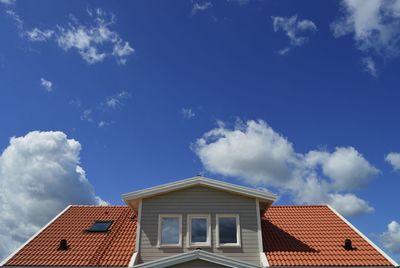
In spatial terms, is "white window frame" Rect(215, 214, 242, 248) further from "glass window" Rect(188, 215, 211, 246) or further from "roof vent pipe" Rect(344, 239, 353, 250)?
"roof vent pipe" Rect(344, 239, 353, 250)

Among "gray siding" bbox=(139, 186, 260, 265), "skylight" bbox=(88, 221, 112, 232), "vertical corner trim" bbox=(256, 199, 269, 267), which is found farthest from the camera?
"skylight" bbox=(88, 221, 112, 232)

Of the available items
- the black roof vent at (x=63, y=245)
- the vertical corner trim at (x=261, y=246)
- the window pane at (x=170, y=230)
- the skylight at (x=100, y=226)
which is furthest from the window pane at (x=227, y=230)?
the black roof vent at (x=63, y=245)

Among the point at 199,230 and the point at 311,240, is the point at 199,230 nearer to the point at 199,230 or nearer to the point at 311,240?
the point at 199,230

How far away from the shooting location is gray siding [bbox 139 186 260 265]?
748 inches

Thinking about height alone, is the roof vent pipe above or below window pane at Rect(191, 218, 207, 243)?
below

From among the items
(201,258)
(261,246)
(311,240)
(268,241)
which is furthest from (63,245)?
(311,240)

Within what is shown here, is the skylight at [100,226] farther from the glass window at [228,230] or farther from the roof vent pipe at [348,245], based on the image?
the roof vent pipe at [348,245]

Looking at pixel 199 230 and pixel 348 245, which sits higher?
pixel 199 230

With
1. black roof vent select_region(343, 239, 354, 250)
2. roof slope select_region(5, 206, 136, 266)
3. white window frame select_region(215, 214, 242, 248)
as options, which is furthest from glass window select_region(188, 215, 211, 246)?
black roof vent select_region(343, 239, 354, 250)

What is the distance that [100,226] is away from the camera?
71.4ft

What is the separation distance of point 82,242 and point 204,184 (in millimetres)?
6306

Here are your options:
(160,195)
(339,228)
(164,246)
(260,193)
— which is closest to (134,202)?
(160,195)

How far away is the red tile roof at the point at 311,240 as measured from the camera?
60.3ft

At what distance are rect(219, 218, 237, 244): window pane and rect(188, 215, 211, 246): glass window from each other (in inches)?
23.6
